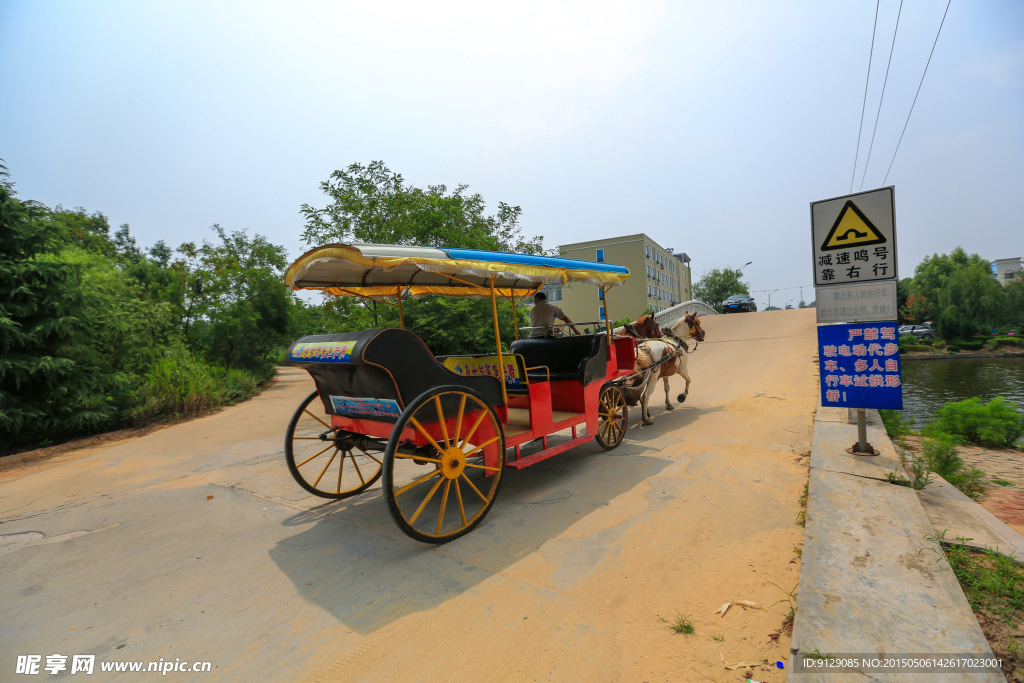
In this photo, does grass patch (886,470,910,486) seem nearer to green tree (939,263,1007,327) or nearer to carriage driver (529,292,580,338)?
carriage driver (529,292,580,338)

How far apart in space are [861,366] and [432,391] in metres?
4.33

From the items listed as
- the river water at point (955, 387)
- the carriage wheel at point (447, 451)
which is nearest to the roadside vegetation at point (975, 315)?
the river water at point (955, 387)

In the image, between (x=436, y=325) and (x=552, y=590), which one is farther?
(x=436, y=325)

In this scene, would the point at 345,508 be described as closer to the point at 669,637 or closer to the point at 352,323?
the point at 669,637

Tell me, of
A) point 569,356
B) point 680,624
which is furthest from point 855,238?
point 680,624

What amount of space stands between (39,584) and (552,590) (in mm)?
4020

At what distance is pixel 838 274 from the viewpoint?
4766mm

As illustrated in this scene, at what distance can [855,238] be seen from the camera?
15.4 ft

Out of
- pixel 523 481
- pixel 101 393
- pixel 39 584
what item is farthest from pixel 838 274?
pixel 101 393

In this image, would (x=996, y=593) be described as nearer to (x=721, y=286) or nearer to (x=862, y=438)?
(x=862, y=438)

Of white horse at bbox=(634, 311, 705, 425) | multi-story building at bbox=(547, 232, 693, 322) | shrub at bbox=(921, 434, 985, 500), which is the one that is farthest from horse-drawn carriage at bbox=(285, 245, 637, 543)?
multi-story building at bbox=(547, 232, 693, 322)

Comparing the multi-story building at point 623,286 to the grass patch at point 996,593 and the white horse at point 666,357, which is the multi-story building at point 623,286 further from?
the grass patch at point 996,593

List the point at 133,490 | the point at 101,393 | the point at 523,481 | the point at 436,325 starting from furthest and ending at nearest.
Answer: the point at 436,325 < the point at 101,393 < the point at 133,490 < the point at 523,481

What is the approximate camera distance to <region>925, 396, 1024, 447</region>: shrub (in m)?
6.64
